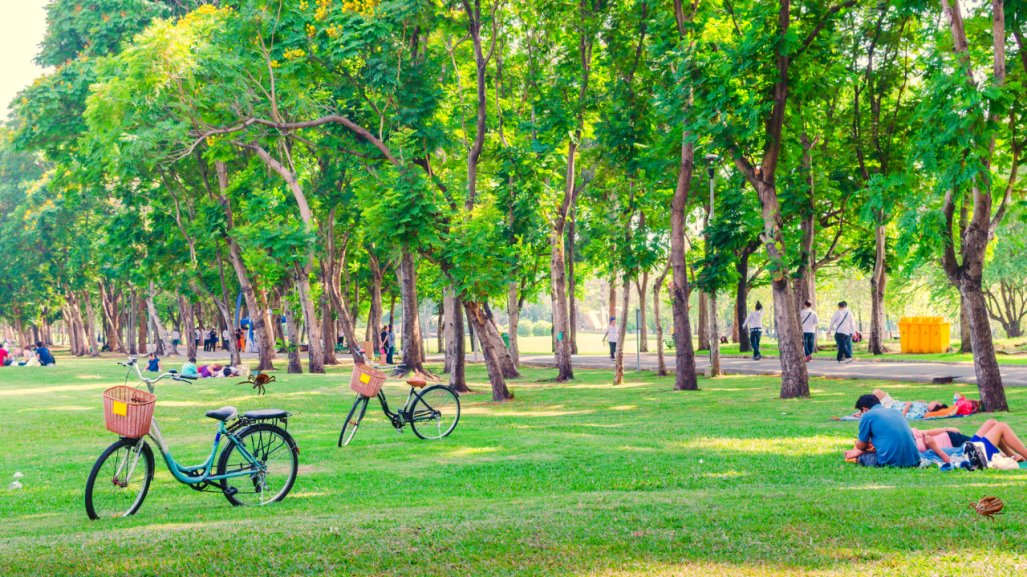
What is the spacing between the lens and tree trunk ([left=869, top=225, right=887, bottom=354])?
35719 mm

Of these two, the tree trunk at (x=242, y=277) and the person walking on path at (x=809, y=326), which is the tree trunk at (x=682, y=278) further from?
the tree trunk at (x=242, y=277)

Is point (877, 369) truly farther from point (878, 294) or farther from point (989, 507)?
point (989, 507)

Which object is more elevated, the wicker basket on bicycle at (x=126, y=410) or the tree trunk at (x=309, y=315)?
the tree trunk at (x=309, y=315)

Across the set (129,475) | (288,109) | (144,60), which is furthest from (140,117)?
(129,475)

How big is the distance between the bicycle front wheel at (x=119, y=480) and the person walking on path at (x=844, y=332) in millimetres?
26481

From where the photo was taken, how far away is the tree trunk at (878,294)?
117 feet

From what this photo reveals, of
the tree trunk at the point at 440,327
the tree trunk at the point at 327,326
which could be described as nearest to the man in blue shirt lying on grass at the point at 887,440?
the tree trunk at the point at 327,326

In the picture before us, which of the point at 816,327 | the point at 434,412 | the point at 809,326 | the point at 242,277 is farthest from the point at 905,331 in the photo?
the point at 434,412

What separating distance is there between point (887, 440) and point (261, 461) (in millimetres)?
6871

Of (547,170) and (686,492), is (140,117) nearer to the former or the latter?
(547,170)

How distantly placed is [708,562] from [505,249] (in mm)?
15704

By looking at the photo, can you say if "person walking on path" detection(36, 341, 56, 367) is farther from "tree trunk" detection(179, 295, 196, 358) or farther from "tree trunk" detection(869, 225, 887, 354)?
"tree trunk" detection(869, 225, 887, 354)

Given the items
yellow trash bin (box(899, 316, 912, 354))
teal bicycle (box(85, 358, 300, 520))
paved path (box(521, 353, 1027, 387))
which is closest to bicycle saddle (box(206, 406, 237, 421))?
teal bicycle (box(85, 358, 300, 520))

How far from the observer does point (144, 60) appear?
2470 centimetres
